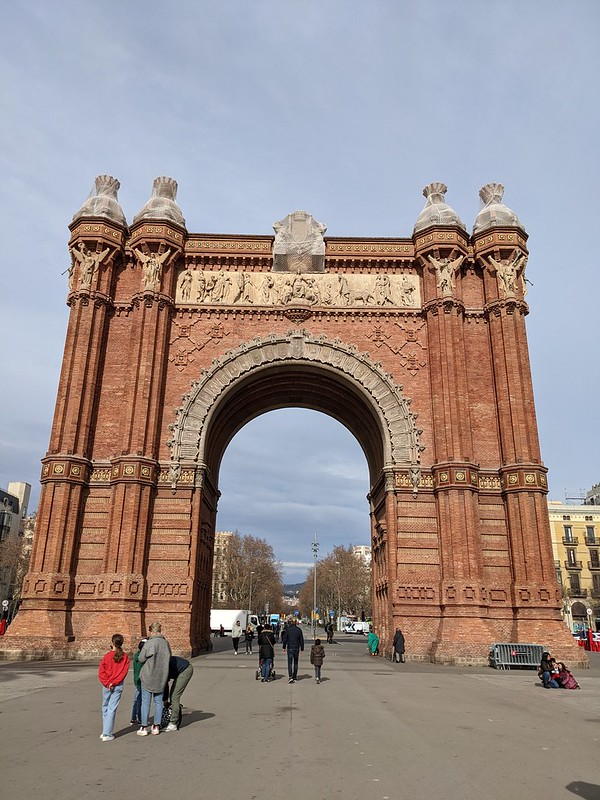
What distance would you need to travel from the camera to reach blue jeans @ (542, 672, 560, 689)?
52.1 feet

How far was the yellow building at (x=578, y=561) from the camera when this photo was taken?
68.1 meters

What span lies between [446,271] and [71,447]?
1761 centimetres

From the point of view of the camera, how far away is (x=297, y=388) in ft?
96.5

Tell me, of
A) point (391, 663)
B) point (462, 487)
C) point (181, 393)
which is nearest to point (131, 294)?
point (181, 393)

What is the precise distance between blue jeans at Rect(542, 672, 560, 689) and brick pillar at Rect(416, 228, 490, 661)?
538cm

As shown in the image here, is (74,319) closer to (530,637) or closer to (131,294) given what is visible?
(131,294)

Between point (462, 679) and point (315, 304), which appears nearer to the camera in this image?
point (462, 679)

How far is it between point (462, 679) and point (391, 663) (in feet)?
18.3

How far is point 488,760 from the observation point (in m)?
7.62

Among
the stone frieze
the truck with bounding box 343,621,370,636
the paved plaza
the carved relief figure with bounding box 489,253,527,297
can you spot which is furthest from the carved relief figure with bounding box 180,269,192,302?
the truck with bounding box 343,621,370,636

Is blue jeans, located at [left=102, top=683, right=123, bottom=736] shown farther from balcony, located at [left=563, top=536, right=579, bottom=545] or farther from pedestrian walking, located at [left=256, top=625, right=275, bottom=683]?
balcony, located at [left=563, top=536, right=579, bottom=545]

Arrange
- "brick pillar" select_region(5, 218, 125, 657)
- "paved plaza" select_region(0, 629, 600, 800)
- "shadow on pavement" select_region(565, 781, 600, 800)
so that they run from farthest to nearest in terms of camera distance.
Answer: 1. "brick pillar" select_region(5, 218, 125, 657)
2. "paved plaza" select_region(0, 629, 600, 800)
3. "shadow on pavement" select_region(565, 781, 600, 800)

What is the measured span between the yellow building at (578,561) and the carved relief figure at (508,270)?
5118 centimetres

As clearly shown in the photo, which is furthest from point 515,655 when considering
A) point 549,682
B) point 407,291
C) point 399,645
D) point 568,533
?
point 568,533
